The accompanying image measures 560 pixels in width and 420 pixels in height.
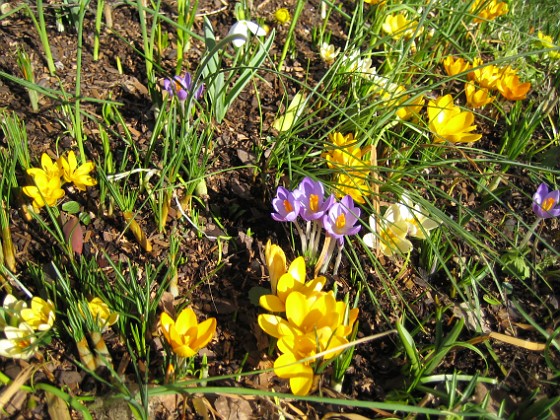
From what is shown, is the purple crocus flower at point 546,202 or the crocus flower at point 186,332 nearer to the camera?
the crocus flower at point 186,332

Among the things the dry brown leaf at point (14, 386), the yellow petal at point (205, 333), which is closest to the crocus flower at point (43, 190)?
the dry brown leaf at point (14, 386)

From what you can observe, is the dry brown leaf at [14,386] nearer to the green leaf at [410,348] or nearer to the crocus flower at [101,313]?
the crocus flower at [101,313]

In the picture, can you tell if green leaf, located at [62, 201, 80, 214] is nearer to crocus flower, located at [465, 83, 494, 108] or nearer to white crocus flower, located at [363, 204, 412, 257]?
white crocus flower, located at [363, 204, 412, 257]

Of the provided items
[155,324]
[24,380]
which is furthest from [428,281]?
[24,380]

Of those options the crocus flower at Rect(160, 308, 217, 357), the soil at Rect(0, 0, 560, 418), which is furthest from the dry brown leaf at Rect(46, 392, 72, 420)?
the crocus flower at Rect(160, 308, 217, 357)

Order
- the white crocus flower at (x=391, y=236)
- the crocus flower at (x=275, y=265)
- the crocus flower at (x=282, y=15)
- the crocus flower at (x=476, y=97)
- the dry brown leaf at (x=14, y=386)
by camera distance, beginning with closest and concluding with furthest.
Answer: the dry brown leaf at (x=14, y=386) < the crocus flower at (x=275, y=265) < the white crocus flower at (x=391, y=236) < the crocus flower at (x=476, y=97) < the crocus flower at (x=282, y=15)

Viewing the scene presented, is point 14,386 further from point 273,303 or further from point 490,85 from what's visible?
point 490,85

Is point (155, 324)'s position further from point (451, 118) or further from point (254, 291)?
point (451, 118)

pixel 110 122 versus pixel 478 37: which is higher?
pixel 478 37
